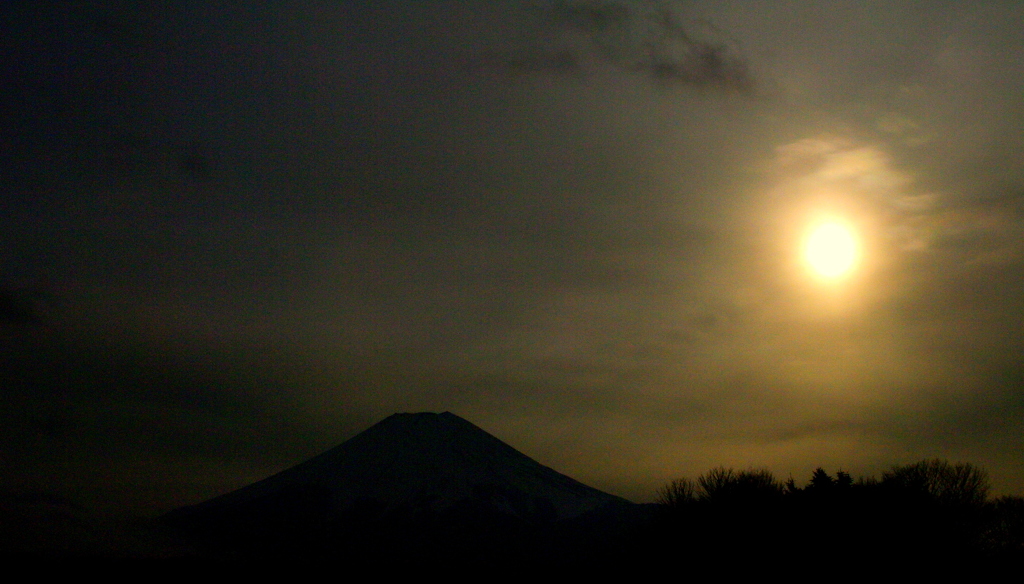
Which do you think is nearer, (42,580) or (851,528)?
(851,528)

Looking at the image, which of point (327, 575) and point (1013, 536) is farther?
point (327, 575)

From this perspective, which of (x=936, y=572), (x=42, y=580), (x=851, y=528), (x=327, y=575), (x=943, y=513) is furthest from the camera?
(x=327, y=575)

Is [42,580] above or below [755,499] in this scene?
below

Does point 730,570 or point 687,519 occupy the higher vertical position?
point 687,519

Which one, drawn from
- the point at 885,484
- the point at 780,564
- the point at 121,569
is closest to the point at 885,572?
the point at 780,564

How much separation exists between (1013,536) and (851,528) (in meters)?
20.0

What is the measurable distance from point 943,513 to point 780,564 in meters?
17.4

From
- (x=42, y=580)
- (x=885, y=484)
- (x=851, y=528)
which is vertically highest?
(x=885, y=484)

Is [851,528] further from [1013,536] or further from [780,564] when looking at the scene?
[1013,536]

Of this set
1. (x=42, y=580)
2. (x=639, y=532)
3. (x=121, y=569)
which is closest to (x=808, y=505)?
(x=639, y=532)

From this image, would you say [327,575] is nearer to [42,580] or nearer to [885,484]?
[42,580]

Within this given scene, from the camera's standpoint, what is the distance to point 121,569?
474 ft

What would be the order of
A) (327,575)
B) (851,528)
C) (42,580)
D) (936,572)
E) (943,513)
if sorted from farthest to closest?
(327,575) → (42,580) → (943,513) → (851,528) → (936,572)

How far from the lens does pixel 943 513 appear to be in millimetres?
74312
